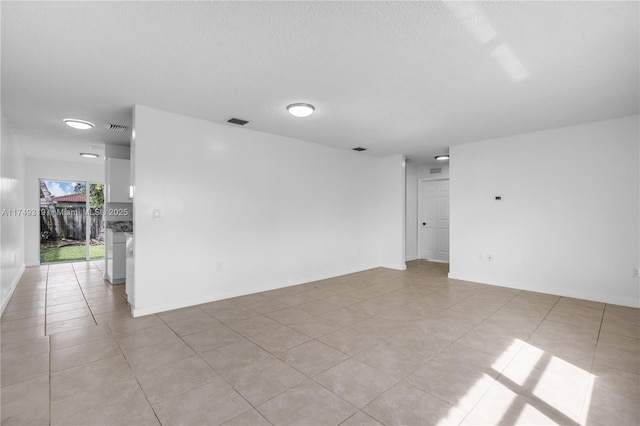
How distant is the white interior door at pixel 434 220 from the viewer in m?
7.46

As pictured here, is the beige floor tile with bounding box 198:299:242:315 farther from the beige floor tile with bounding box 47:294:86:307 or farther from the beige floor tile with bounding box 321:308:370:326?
the beige floor tile with bounding box 47:294:86:307

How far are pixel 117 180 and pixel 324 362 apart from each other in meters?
5.04

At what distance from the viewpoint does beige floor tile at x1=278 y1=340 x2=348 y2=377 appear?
2381 mm

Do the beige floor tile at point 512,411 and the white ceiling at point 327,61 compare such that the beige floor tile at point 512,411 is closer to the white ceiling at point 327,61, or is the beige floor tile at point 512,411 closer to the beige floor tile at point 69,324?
the white ceiling at point 327,61

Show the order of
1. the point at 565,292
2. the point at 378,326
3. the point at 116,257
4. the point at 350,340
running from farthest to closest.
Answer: the point at 116,257
the point at 565,292
the point at 378,326
the point at 350,340

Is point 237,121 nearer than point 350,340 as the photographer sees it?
No

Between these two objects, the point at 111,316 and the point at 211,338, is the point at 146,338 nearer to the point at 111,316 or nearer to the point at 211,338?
the point at 211,338

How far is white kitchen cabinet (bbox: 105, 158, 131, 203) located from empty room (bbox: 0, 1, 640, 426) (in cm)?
3

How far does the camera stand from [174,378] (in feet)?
7.33

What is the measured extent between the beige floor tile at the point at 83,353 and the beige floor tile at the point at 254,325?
108 cm

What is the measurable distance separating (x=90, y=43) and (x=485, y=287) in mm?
5883

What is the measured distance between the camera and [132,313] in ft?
11.9

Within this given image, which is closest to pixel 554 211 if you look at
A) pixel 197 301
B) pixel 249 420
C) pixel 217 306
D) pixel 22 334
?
pixel 249 420

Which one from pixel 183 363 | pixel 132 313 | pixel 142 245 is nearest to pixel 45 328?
pixel 132 313
